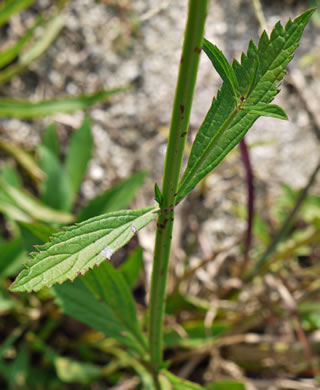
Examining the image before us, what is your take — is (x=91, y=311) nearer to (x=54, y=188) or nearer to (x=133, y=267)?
(x=133, y=267)

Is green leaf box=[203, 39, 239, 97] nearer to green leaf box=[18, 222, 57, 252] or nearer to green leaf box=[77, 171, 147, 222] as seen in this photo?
Result: green leaf box=[18, 222, 57, 252]

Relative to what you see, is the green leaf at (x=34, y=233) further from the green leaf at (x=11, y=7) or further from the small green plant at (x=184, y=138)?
the green leaf at (x=11, y=7)

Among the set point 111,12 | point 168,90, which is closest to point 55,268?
point 168,90

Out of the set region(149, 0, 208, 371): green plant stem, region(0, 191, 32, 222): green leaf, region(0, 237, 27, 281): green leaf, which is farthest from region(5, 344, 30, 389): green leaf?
region(149, 0, 208, 371): green plant stem

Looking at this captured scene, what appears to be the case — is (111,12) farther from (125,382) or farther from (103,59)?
(125,382)

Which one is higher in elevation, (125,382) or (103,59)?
(103,59)

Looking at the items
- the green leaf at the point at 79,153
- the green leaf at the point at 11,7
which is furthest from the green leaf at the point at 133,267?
the green leaf at the point at 11,7
